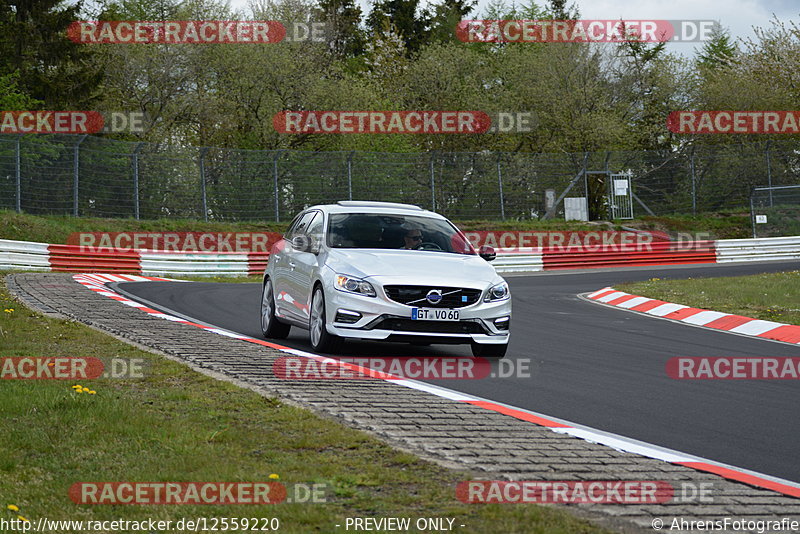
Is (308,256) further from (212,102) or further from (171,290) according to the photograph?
(212,102)

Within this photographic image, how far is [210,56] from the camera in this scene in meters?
50.7

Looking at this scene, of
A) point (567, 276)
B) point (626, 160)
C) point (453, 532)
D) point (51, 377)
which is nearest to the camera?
point (453, 532)

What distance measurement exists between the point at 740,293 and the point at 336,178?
17383mm

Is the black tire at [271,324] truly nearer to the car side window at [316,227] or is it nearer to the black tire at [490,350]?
the car side window at [316,227]

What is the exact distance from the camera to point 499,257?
3319cm

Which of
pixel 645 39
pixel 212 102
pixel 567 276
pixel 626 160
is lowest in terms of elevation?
pixel 567 276

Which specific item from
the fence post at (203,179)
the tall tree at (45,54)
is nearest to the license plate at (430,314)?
the fence post at (203,179)

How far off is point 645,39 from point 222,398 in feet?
200

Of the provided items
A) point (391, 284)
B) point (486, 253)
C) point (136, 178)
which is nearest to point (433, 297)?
point (391, 284)

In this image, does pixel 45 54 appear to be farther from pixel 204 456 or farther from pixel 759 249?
pixel 204 456

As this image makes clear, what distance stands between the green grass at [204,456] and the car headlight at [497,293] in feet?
11.8

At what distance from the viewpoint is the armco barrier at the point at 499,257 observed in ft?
88.3

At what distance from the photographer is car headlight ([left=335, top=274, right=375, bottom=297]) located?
11.1 metres

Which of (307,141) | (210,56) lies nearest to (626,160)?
(307,141)
